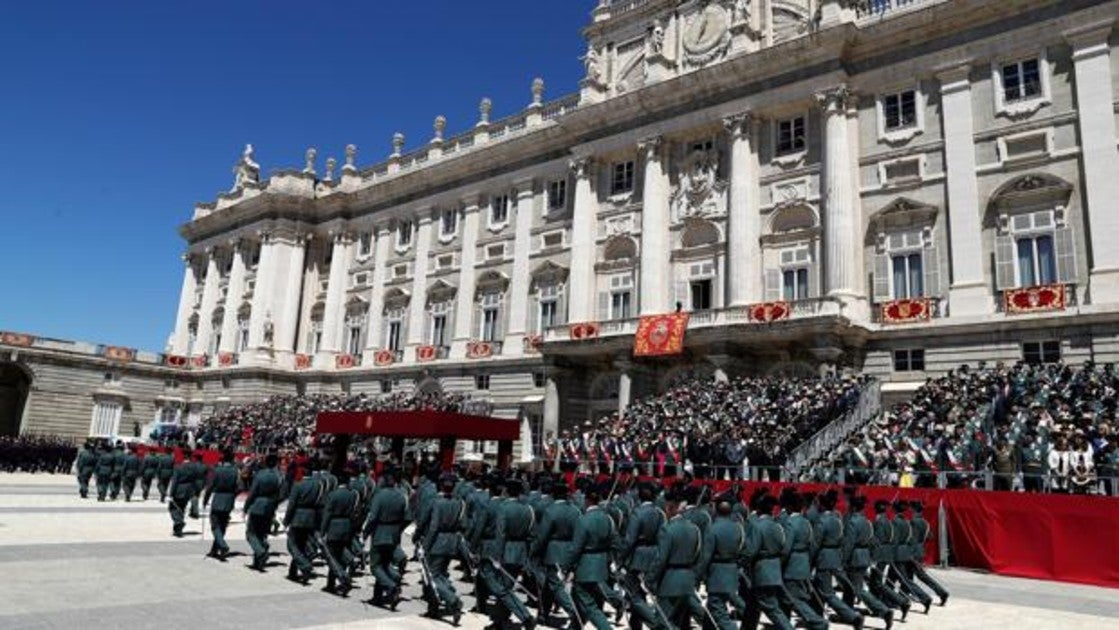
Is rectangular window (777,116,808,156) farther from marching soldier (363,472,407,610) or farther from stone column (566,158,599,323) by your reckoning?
marching soldier (363,472,407,610)

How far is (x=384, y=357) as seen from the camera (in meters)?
44.0

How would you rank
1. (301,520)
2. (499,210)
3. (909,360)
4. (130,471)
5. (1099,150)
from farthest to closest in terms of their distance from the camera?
1. (499,210)
2. (909,360)
3. (1099,150)
4. (130,471)
5. (301,520)

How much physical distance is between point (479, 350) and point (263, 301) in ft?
56.3

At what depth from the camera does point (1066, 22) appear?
2447 cm

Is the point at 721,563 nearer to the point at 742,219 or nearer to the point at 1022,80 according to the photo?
the point at 742,219

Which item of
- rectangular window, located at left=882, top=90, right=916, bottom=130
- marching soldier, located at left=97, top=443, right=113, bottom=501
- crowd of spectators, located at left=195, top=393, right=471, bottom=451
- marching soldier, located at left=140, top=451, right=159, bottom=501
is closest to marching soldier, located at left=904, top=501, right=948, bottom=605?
rectangular window, located at left=882, top=90, right=916, bottom=130

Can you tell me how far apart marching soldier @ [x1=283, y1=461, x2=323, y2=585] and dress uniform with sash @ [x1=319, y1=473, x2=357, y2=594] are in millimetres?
561

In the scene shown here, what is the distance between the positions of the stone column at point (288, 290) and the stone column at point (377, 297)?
19.3ft

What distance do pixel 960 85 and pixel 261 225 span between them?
132ft

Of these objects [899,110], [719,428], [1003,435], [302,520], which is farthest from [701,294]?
[302,520]

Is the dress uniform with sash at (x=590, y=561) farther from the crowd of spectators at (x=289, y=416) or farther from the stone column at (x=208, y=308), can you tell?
the stone column at (x=208, y=308)

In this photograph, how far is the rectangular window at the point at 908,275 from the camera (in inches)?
1045

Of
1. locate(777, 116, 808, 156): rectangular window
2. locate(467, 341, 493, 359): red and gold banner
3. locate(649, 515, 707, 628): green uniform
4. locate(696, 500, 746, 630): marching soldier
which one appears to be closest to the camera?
locate(649, 515, 707, 628): green uniform

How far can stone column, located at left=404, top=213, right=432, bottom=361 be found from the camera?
42.9m
